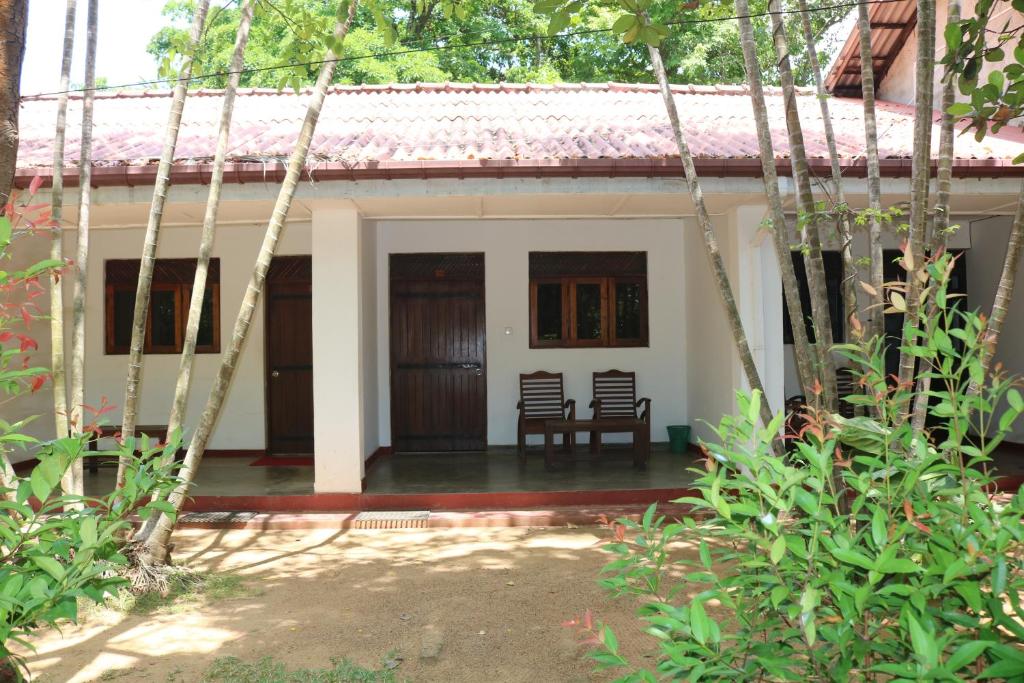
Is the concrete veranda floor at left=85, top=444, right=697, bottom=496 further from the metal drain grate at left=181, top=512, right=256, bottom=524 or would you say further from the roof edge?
the roof edge

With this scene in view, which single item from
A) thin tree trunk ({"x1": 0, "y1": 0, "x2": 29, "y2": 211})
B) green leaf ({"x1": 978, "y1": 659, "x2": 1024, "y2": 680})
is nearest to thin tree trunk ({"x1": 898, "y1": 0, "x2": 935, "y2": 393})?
green leaf ({"x1": 978, "y1": 659, "x2": 1024, "y2": 680})

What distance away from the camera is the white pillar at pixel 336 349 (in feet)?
23.0

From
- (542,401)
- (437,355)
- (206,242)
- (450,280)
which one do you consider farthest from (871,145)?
(437,355)

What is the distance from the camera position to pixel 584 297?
32.5ft

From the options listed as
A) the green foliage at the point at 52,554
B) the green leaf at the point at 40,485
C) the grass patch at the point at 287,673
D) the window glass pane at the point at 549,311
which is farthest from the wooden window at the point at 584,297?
the green leaf at the point at 40,485

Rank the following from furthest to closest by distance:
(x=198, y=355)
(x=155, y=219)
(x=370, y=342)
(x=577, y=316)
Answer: (x=577, y=316) → (x=198, y=355) → (x=370, y=342) → (x=155, y=219)

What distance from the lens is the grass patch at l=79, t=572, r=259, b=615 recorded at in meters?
4.61

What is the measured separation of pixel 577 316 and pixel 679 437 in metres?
1.93

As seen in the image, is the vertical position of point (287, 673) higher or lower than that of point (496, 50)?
lower

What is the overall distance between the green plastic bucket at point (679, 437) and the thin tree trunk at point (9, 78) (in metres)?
7.79

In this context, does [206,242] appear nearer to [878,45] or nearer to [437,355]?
[437,355]

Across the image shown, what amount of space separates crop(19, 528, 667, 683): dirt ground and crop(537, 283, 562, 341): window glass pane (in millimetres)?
3881

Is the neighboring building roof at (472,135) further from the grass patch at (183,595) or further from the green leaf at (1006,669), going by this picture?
the green leaf at (1006,669)

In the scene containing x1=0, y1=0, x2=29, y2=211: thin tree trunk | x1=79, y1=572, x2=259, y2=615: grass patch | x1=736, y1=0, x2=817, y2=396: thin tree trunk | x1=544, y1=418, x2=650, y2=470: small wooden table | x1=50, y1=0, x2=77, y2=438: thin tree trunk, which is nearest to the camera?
x1=0, y1=0, x2=29, y2=211: thin tree trunk
